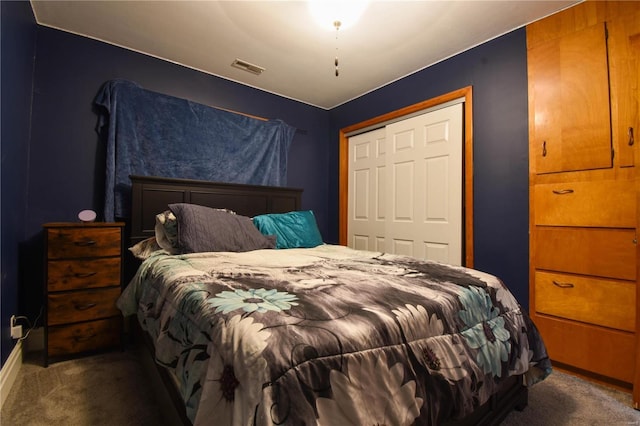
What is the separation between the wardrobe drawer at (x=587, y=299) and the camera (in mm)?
1688

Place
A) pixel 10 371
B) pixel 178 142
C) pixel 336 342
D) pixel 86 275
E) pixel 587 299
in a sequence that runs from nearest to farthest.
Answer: pixel 336 342, pixel 10 371, pixel 587 299, pixel 86 275, pixel 178 142

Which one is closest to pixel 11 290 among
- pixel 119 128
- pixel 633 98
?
pixel 119 128

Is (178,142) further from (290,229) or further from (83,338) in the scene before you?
(83,338)

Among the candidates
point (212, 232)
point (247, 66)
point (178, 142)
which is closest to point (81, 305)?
point (212, 232)

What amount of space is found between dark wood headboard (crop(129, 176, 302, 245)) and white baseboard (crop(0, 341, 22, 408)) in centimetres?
90

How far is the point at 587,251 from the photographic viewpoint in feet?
6.00

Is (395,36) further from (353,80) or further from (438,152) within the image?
(438,152)

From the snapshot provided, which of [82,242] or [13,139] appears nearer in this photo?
[13,139]

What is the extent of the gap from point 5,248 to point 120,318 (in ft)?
2.51

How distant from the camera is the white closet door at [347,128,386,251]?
11.0 ft

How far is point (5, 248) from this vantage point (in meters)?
1.59

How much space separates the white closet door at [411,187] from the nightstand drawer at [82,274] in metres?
2.50

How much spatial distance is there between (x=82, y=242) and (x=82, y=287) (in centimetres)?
30

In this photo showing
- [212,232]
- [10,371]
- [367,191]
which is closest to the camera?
[10,371]
